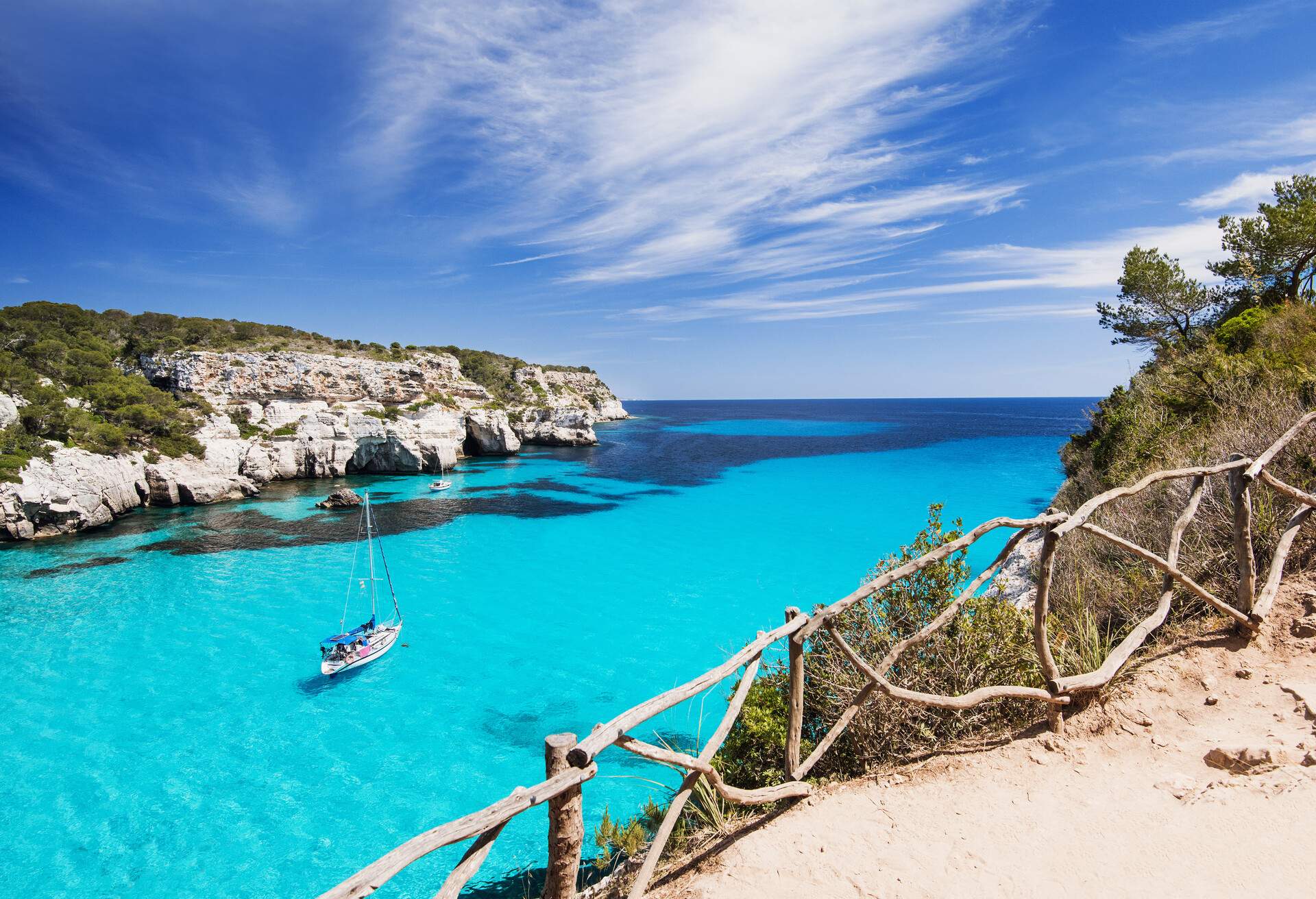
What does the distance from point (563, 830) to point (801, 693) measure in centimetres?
188

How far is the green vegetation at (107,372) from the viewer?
27031 mm

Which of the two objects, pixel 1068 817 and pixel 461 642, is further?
pixel 461 642

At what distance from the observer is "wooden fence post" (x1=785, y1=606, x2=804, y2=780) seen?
3.82 meters

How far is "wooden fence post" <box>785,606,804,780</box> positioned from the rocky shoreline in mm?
33344

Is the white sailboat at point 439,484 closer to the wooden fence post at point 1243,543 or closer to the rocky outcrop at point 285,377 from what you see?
the rocky outcrop at point 285,377

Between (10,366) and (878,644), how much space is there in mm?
43985

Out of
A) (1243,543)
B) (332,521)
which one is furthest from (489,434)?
(1243,543)

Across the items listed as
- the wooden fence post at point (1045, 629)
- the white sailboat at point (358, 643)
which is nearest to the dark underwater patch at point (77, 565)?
the white sailboat at point (358, 643)

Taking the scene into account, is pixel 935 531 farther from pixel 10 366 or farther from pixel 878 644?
pixel 10 366

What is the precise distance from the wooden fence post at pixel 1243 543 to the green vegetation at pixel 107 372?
36.5 meters

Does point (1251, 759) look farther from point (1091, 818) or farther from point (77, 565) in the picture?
point (77, 565)

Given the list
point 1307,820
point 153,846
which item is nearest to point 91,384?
point 153,846

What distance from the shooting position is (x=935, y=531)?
6031mm

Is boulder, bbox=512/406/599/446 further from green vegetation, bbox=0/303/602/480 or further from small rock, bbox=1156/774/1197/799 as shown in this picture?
small rock, bbox=1156/774/1197/799
